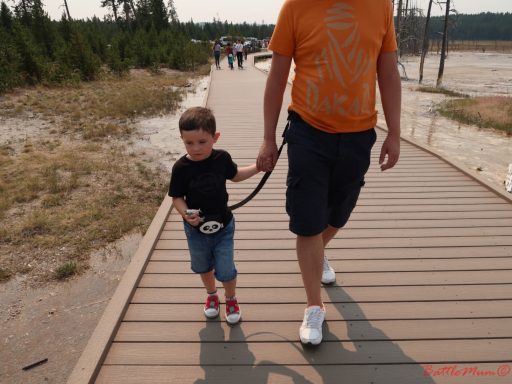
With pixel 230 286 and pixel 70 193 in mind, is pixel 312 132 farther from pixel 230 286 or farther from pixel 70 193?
pixel 70 193

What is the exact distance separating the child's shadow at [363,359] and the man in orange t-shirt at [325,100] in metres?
0.11

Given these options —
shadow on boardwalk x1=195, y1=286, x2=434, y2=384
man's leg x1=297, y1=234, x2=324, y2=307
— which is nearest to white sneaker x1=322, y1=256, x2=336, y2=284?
shadow on boardwalk x1=195, y1=286, x2=434, y2=384

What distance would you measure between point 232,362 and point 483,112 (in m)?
15.0

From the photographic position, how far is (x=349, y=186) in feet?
7.01

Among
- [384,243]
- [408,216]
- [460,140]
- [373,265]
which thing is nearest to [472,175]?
[408,216]

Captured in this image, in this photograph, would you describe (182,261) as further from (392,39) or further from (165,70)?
(165,70)

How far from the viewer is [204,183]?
209cm

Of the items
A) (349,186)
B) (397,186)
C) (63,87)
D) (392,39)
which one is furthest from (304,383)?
(63,87)

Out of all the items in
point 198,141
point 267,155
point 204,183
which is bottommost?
point 204,183

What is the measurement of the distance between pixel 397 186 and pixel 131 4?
171ft

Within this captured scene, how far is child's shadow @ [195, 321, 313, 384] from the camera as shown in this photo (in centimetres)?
204

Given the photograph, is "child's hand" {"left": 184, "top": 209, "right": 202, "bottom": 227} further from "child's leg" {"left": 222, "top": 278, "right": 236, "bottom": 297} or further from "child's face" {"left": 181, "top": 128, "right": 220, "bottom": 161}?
"child's leg" {"left": 222, "top": 278, "right": 236, "bottom": 297}

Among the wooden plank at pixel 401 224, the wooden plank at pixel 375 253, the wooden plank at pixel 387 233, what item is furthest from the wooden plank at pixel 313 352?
the wooden plank at pixel 401 224

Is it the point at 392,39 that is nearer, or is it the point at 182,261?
the point at 392,39
